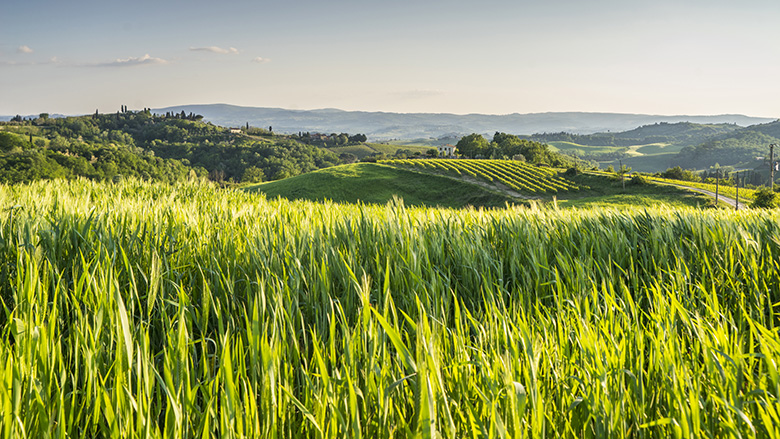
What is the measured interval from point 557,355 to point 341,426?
0.91 meters

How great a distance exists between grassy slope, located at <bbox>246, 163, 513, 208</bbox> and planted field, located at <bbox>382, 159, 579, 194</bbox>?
591 cm

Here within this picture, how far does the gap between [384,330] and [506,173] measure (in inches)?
3182

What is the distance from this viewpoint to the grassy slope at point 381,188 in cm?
6675

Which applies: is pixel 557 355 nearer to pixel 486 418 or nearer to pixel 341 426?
pixel 486 418

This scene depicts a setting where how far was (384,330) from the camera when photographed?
1.62m

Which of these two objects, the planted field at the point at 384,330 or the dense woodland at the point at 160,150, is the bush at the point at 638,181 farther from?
the planted field at the point at 384,330

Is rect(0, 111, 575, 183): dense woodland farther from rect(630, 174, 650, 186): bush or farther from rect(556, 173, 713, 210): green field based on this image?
rect(630, 174, 650, 186): bush

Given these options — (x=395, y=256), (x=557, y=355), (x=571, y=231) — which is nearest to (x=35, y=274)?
(x=395, y=256)

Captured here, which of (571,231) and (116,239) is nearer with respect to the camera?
(116,239)

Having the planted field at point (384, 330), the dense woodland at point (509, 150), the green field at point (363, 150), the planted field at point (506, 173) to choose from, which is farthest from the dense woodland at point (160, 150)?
the planted field at point (384, 330)

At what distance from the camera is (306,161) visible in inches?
5817

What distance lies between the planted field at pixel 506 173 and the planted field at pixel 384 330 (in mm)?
66805

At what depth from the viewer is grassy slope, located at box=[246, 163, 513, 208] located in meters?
66.8

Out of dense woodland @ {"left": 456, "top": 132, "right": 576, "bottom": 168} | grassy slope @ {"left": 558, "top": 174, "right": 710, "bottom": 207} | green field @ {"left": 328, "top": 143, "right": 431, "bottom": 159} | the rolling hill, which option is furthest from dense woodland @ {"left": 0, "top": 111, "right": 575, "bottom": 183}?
grassy slope @ {"left": 558, "top": 174, "right": 710, "bottom": 207}
